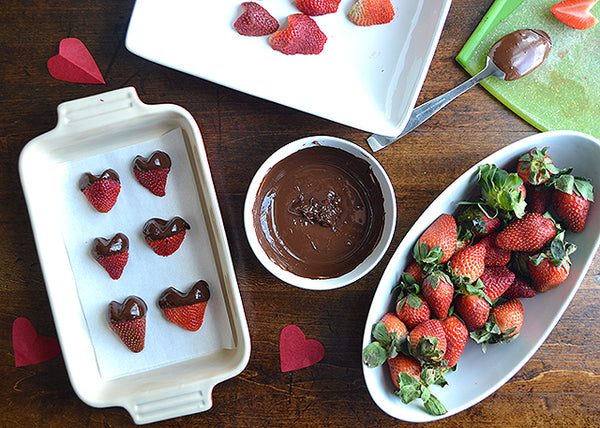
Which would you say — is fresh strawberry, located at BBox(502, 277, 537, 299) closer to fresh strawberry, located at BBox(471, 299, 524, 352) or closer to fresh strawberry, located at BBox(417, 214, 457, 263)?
fresh strawberry, located at BBox(471, 299, 524, 352)

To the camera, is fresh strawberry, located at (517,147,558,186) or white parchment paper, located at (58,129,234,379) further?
white parchment paper, located at (58,129,234,379)

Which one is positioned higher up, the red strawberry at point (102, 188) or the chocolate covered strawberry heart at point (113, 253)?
the red strawberry at point (102, 188)

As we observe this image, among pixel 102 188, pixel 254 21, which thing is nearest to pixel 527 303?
pixel 254 21

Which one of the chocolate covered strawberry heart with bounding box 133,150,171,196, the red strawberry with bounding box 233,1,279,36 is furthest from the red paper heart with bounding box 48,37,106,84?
the red strawberry with bounding box 233,1,279,36

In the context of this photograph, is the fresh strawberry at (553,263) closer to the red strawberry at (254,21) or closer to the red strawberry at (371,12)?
the red strawberry at (371,12)

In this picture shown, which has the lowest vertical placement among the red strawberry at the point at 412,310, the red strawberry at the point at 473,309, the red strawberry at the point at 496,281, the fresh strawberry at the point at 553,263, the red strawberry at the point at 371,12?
the red strawberry at the point at 412,310

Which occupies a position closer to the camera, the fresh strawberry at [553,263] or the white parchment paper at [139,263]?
the fresh strawberry at [553,263]

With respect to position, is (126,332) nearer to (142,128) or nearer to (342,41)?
(142,128)

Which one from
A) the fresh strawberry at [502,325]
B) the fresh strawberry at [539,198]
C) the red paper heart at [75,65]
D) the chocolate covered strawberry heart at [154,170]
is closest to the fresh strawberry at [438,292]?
the fresh strawberry at [502,325]
